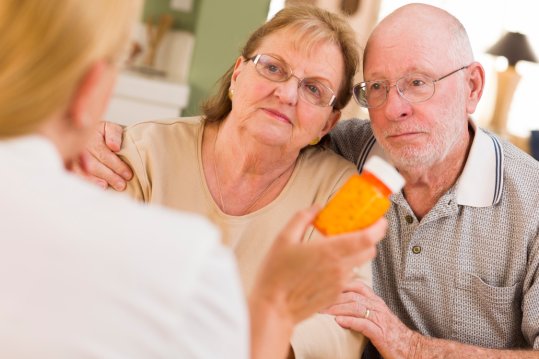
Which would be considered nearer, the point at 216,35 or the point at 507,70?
the point at 216,35

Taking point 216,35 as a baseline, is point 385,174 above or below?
above

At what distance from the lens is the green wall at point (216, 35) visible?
14.2 ft

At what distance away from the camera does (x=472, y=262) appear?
69.6 inches

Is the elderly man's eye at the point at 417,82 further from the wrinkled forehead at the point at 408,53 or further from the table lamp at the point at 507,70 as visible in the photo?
the table lamp at the point at 507,70

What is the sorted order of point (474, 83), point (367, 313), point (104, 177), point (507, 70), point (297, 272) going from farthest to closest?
1. point (507, 70)
2. point (474, 83)
3. point (104, 177)
4. point (367, 313)
5. point (297, 272)

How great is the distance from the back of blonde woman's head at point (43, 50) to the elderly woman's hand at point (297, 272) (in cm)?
34

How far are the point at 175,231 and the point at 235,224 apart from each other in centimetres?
95

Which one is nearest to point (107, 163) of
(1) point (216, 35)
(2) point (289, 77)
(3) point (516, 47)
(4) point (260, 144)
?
(4) point (260, 144)

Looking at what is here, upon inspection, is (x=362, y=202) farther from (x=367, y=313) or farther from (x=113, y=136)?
(x=113, y=136)

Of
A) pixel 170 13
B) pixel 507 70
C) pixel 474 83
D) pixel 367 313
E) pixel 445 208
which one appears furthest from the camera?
pixel 507 70

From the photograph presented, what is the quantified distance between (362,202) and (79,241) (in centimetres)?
47

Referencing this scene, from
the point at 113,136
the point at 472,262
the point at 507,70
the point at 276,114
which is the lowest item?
the point at 507,70

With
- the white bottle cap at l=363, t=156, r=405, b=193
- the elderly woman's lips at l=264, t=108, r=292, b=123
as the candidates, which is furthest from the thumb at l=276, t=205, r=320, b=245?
the elderly woman's lips at l=264, t=108, r=292, b=123

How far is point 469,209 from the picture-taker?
5.85ft
